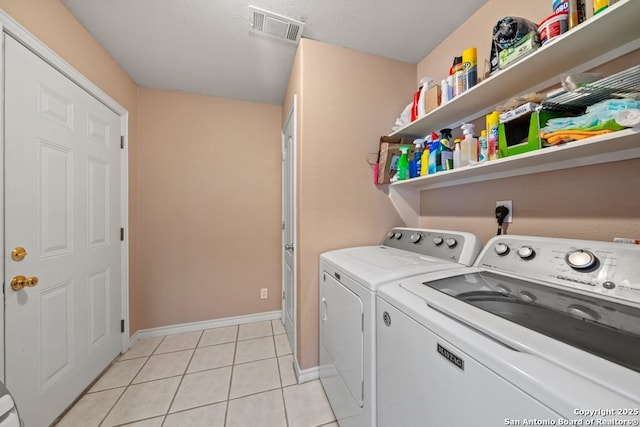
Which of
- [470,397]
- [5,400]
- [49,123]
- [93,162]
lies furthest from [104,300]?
[470,397]

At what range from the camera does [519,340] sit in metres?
0.51

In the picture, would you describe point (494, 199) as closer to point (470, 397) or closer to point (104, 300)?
point (470, 397)

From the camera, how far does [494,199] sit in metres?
1.31

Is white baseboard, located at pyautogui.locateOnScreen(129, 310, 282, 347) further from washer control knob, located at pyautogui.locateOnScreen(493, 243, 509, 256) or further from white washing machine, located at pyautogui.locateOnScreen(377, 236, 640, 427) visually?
washer control knob, located at pyautogui.locateOnScreen(493, 243, 509, 256)

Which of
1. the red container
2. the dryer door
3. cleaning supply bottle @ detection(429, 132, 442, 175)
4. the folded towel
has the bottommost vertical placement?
the dryer door

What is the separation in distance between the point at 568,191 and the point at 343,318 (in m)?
1.23

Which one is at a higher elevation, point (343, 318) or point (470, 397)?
point (470, 397)

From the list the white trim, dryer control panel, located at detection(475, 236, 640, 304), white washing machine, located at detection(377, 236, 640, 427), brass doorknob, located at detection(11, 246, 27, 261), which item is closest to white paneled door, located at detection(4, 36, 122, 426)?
brass doorknob, located at detection(11, 246, 27, 261)

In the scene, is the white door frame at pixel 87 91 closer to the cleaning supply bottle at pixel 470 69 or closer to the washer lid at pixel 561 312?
the washer lid at pixel 561 312

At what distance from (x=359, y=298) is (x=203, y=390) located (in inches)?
55.6

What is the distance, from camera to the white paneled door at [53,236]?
3.59 feet

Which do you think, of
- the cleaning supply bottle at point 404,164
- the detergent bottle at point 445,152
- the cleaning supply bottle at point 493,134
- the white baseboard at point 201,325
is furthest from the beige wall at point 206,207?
the cleaning supply bottle at point 493,134

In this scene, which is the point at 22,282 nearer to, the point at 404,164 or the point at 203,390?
the point at 203,390

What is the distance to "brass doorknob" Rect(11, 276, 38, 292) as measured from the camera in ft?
3.55
